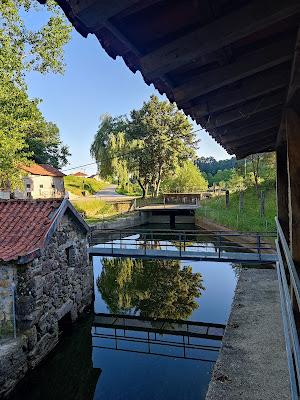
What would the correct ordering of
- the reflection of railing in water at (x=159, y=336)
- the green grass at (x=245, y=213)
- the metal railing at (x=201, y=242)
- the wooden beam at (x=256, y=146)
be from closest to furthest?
1. the wooden beam at (x=256, y=146)
2. the reflection of railing in water at (x=159, y=336)
3. the metal railing at (x=201, y=242)
4. the green grass at (x=245, y=213)

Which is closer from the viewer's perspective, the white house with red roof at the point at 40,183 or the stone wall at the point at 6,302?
the stone wall at the point at 6,302

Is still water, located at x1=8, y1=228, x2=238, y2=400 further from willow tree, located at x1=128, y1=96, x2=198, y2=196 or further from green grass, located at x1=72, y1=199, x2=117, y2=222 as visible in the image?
willow tree, located at x1=128, y1=96, x2=198, y2=196

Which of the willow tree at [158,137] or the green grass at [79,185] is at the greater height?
the willow tree at [158,137]

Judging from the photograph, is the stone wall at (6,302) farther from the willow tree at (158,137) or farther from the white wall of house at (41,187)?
the willow tree at (158,137)

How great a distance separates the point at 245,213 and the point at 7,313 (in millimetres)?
20965

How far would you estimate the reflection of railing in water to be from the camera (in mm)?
9141

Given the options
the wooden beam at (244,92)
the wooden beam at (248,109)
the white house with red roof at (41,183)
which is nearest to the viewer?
the wooden beam at (244,92)

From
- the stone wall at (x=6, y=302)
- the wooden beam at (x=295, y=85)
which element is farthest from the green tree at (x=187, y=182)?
the wooden beam at (x=295, y=85)

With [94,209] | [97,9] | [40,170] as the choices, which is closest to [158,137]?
[94,209]

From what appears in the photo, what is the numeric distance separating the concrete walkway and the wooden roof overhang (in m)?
4.67

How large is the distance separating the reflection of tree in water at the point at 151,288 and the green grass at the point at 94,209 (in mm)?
11781

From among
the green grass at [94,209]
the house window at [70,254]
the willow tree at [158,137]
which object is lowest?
the house window at [70,254]

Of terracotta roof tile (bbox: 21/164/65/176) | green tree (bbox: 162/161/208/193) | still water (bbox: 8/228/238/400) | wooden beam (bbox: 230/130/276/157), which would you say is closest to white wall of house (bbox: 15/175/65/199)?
terracotta roof tile (bbox: 21/164/65/176)

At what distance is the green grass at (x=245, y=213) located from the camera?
21.6 meters
